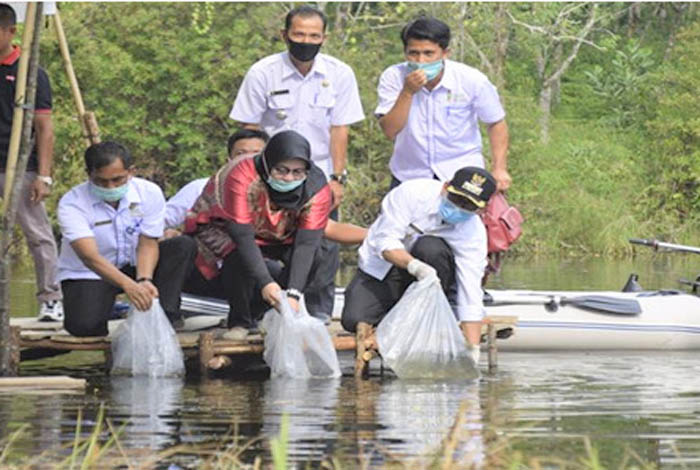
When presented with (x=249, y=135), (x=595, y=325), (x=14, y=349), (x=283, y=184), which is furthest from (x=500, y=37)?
(x=14, y=349)

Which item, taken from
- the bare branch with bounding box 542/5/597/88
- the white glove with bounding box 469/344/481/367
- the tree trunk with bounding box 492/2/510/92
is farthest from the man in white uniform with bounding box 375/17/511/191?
the bare branch with bounding box 542/5/597/88

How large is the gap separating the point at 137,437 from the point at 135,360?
241 centimetres

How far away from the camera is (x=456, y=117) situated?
1201 centimetres

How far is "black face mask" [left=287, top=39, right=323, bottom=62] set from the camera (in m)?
11.9

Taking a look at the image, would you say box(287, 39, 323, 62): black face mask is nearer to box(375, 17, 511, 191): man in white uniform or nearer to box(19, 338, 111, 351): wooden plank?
box(375, 17, 511, 191): man in white uniform

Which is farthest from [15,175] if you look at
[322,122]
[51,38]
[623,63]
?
[623,63]

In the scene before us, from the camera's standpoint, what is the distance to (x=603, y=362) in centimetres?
1241

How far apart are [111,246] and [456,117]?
7.09 ft

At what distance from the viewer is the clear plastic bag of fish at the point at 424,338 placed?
1093 cm

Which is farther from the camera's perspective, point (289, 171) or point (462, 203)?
point (462, 203)

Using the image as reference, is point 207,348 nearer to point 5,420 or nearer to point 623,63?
point 5,420

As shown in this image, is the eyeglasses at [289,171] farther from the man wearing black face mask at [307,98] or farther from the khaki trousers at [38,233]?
the khaki trousers at [38,233]

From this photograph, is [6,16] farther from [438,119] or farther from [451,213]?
[451,213]

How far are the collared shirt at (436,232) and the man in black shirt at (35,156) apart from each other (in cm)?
188
